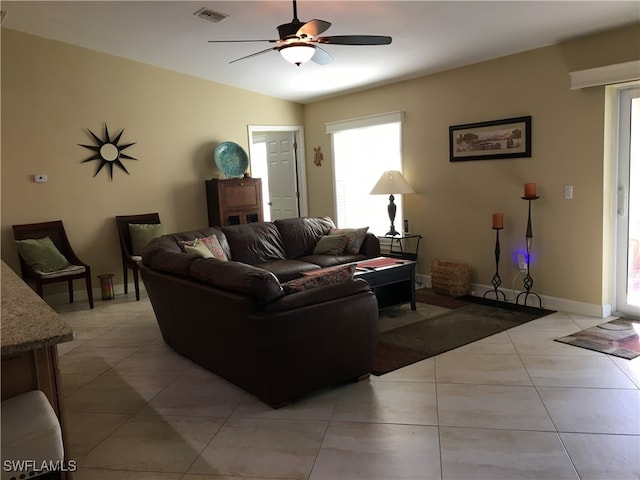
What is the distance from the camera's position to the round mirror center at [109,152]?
5969mm

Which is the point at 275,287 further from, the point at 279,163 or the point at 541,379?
the point at 279,163

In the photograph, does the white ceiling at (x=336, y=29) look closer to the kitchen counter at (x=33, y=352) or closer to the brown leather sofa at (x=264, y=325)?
the brown leather sofa at (x=264, y=325)

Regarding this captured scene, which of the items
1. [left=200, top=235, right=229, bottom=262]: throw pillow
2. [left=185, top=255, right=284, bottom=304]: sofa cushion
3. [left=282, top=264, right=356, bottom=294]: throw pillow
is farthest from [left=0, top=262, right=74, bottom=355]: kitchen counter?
[left=200, top=235, right=229, bottom=262]: throw pillow

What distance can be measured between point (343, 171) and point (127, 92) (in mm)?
2960

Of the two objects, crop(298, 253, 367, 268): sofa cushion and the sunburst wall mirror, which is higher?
the sunburst wall mirror

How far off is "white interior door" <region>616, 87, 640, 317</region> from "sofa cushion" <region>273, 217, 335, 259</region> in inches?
117

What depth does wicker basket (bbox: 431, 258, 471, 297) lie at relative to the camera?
5289mm

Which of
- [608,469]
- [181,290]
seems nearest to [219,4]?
[181,290]

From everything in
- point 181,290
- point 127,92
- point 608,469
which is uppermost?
point 127,92

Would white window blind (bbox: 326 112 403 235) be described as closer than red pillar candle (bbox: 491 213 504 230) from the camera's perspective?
No

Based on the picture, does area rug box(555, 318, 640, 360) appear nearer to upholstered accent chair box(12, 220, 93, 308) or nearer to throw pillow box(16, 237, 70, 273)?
upholstered accent chair box(12, 220, 93, 308)

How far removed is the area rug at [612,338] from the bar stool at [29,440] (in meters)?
3.48

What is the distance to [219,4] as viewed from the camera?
13.5ft

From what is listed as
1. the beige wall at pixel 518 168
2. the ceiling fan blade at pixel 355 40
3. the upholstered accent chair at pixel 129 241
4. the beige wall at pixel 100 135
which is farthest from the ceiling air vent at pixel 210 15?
the upholstered accent chair at pixel 129 241
